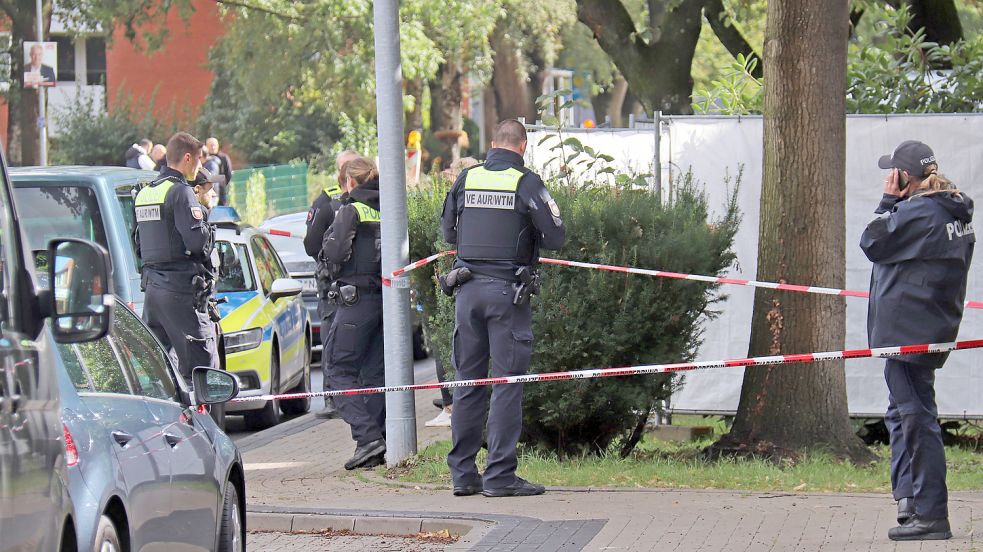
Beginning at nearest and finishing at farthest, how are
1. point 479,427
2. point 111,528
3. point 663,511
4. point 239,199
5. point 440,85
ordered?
point 111,528
point 663,511
point 479,427
point 239,199
point 440,85

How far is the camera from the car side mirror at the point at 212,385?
6078 mm

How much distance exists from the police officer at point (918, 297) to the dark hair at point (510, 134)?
2.15m

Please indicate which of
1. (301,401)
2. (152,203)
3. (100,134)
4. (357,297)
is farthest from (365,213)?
(100,134)

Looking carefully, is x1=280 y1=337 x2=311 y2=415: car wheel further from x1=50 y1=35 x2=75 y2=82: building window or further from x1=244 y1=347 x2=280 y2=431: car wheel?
x1=50 y1=35 x2=75 y2=82: building window

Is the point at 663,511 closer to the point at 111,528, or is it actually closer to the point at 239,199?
the point at 111,528

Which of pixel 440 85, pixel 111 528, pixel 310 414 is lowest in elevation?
pixel 310 414

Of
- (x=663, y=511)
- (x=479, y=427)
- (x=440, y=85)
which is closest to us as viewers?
(x=663, y=511)

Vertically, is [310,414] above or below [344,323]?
below

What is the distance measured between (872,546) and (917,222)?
1426 millimetres

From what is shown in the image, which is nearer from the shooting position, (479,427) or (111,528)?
(111,528)

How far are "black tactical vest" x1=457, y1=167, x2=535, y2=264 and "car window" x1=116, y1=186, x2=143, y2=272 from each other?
274 centimetres

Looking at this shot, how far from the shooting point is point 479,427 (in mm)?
8570

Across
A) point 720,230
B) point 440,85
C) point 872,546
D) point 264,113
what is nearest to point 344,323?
point 720,230

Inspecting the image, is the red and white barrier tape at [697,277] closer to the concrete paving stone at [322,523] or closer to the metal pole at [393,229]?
the metal pole at [393,229]
